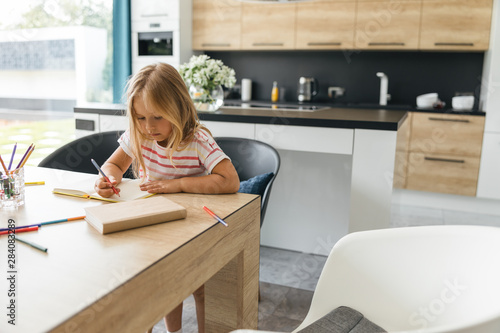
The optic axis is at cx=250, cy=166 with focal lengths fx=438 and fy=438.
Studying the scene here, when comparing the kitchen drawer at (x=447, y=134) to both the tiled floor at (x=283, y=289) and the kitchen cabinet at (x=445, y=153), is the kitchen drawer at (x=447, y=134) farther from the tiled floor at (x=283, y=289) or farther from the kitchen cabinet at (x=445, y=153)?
the tiled floor at (x=283, y=289)

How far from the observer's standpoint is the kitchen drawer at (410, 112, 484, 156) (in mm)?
3631

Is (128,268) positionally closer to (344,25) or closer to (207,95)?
(207,95)

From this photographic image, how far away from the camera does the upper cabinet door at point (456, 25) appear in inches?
144

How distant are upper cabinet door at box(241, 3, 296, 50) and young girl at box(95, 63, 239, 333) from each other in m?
3.10

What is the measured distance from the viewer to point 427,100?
3.91 meters

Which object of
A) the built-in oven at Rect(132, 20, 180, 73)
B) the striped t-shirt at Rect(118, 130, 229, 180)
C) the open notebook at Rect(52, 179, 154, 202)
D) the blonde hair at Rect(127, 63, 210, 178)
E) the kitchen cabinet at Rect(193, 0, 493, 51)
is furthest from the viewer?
the built-in oven at Rect(132, 20, 180, 73)

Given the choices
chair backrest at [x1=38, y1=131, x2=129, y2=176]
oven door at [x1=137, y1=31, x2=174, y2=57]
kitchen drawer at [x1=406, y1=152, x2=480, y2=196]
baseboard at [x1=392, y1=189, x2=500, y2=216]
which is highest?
oven door at [x1=137, y1=31, x2=174, y2=57]

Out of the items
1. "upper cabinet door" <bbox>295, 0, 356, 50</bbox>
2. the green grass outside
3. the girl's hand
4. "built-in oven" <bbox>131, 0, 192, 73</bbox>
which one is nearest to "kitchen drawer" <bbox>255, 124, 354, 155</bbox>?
the girl's hand

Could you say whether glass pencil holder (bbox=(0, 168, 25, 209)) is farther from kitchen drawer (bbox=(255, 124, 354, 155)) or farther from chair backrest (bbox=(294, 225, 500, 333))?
kitchen drawer (bbox=(255, 124, 354, 155))

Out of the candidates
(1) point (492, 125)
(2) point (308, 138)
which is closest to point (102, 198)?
(2) point (308, 138)

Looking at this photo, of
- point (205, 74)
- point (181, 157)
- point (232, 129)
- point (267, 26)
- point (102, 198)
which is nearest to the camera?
point (102, 198)

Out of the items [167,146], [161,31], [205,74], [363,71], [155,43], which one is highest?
[161,31]

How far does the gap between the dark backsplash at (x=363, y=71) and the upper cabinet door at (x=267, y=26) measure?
32 cm

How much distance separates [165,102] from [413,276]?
792 mm
